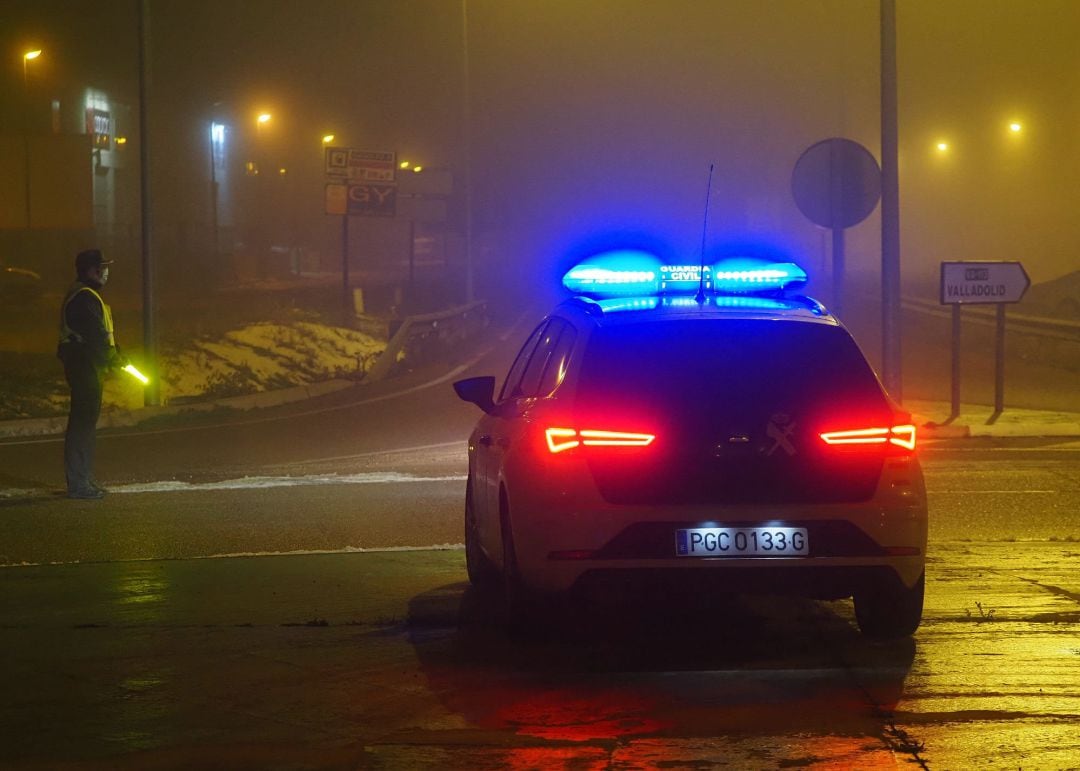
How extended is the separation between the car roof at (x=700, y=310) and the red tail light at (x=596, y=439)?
56 cm

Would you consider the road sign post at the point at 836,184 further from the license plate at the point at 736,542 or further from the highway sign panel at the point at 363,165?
the highway sign panel at the point at 363,165

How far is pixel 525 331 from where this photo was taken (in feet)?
140

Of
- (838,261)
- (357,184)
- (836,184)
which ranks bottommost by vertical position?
(838,261)

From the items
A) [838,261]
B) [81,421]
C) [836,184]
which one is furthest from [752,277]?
[838,261]

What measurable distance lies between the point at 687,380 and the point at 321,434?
1214 cm

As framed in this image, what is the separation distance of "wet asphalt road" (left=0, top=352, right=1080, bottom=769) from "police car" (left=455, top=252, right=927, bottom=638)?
15.6 inches

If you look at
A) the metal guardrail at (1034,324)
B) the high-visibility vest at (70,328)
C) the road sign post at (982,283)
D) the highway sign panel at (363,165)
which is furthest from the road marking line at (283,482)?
the highway sign panel at (363,165)

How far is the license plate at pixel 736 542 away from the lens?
20.6 feet

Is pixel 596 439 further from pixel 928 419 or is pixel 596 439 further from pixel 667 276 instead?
pixel 928 419

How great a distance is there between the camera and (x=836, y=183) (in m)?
16.2

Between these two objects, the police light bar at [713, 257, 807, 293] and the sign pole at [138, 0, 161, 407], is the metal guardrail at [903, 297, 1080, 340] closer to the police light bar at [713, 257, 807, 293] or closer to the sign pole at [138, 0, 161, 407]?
the sign pole at [138, 0, 161, 407]

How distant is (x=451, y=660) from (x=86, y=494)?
21.4 ft

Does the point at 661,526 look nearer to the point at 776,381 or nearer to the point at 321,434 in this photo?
the point at 776,381

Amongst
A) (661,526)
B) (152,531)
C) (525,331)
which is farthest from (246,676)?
(525,331)
